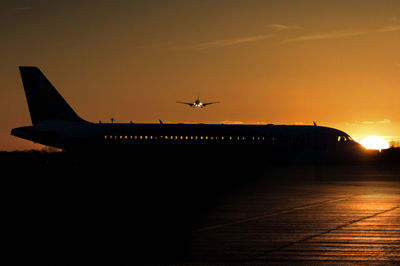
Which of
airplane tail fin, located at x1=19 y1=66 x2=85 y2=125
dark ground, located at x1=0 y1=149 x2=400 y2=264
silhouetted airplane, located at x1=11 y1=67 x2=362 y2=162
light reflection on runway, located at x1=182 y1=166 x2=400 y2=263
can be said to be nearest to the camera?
light reflection on runway, located at x1=182 y1=166 x2=400 y2=263

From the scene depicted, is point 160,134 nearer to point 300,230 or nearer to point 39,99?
point 39,99

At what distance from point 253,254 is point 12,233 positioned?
6.26 meters

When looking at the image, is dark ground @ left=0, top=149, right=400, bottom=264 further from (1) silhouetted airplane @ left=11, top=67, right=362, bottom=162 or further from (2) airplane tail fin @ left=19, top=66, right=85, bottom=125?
(2) airplane tail fin @ left=19, top=66, right=85, bottom=125

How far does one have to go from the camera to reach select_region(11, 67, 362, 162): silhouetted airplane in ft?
201

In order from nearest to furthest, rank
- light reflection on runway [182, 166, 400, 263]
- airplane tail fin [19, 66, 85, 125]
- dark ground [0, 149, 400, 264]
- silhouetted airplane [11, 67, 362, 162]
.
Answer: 1. light reflection on runway [182, 166, 400, 263]
2. dark ground [0, 149, 400, 264]
3. silhouetted airplane [11, 67, 362, 162]
4. airplane tail fin [19, 66, 85, 125]

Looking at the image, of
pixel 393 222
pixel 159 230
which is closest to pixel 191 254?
pixel 159 230

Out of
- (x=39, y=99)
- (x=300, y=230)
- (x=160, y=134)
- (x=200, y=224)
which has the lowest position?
(x=300, y=230)

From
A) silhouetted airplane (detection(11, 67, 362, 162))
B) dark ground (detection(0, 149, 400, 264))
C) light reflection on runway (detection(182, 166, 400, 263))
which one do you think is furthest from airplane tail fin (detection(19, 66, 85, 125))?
light reflection on runway (detection(182, 166, 400, 263))

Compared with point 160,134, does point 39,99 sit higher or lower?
higher

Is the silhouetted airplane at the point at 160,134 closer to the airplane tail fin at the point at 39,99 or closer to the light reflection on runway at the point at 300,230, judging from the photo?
the airplane tail fin at the point at 39,99

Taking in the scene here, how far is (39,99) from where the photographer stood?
212ft

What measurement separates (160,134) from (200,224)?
142 ft

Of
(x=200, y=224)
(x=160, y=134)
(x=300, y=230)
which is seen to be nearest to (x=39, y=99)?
(x=160, y=134)

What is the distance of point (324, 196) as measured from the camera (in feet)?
92.9
